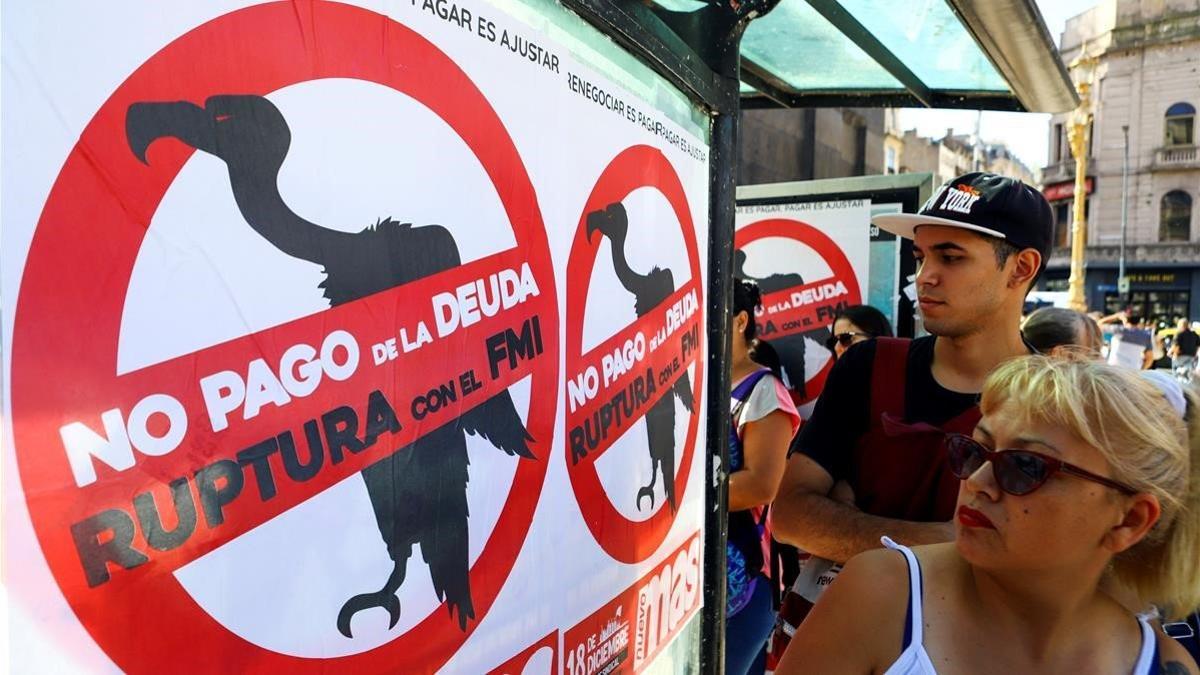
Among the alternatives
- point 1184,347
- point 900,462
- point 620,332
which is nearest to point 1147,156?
point 1184,347

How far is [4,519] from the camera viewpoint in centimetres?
76

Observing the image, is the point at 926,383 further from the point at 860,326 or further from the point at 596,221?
the point at 860,326

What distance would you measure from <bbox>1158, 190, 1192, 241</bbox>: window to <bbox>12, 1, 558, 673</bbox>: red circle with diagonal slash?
157 feet

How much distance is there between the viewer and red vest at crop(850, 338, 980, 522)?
219cm

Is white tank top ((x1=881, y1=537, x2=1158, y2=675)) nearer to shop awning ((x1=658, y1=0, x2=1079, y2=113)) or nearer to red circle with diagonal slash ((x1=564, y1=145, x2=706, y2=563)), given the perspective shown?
red circle with diagonal slash ((x1=564, y1=145, x2=706, y2=563))

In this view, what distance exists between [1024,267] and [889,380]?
481 mm

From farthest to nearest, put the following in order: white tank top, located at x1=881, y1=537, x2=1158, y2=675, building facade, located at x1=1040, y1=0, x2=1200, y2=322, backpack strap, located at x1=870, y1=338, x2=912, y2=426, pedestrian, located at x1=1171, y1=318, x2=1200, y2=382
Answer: building facade, located at x1=1040, y1=0, x2=1200, y2=322 → pedestrian, located at x1=1171, y1=318, x2=1200, y2=382 → backpack strap, located at x1=870, y1=338, x2=912, y2=426 → white tank top, located at x1=881, y1=537, x2=1158, y2=675

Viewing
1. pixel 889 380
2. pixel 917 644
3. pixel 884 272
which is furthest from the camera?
pixel 884 272

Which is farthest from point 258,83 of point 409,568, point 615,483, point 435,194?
point 615,483

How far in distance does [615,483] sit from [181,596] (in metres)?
1.03

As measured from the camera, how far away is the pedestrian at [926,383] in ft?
7.25

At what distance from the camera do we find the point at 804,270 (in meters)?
5.17

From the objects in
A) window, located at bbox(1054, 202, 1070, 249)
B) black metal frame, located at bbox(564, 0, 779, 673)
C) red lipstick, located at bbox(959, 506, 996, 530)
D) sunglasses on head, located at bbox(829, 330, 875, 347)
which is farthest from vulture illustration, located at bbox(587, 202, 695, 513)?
window, located at bbox(1054, 202, 1070, 249)

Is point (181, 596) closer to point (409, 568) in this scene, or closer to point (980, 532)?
point (409, 568)
